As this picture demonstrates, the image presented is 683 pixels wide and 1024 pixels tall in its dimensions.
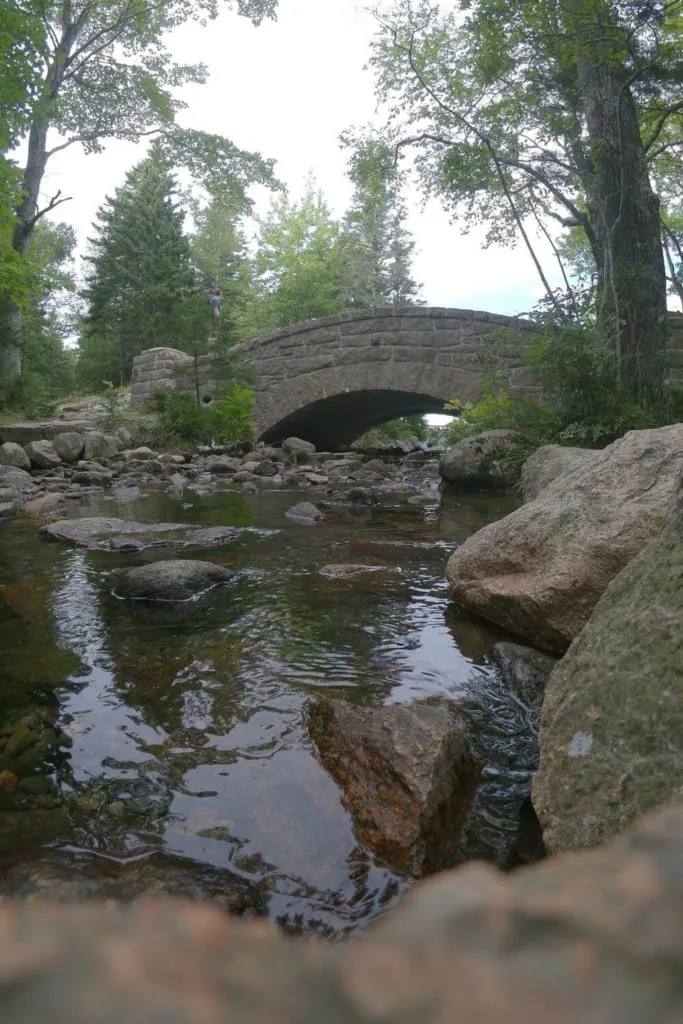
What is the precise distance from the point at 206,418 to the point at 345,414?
14.5ft

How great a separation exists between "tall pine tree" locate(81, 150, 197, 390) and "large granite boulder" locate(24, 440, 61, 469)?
13428mm

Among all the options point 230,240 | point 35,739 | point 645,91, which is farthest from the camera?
point 230,240

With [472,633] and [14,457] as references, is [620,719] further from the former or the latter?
[14,457]

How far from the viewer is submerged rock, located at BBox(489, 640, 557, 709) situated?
2.69 m

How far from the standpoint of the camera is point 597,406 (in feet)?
31.3

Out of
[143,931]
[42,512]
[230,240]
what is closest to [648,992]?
[143,931]

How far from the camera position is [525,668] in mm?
2865

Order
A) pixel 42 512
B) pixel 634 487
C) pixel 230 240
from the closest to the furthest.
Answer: pixel 634 487 < pixel 42 512 < pixel 230 240

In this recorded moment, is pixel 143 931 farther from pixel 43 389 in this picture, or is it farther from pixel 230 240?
pixel 230 240

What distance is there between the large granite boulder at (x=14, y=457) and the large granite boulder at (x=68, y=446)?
0.77 m

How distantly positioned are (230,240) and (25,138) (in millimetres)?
29024

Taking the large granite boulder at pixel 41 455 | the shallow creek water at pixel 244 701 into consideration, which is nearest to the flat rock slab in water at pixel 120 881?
the shallow creek water at pixel 244 701

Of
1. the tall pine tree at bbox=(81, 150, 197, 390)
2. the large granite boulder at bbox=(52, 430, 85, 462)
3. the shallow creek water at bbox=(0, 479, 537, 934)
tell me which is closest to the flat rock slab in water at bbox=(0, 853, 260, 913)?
the shallow creek water at bbox=(0, 479, 537, 934)

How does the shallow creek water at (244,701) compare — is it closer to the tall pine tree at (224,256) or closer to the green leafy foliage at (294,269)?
the green leafy foliage at (294,269)
